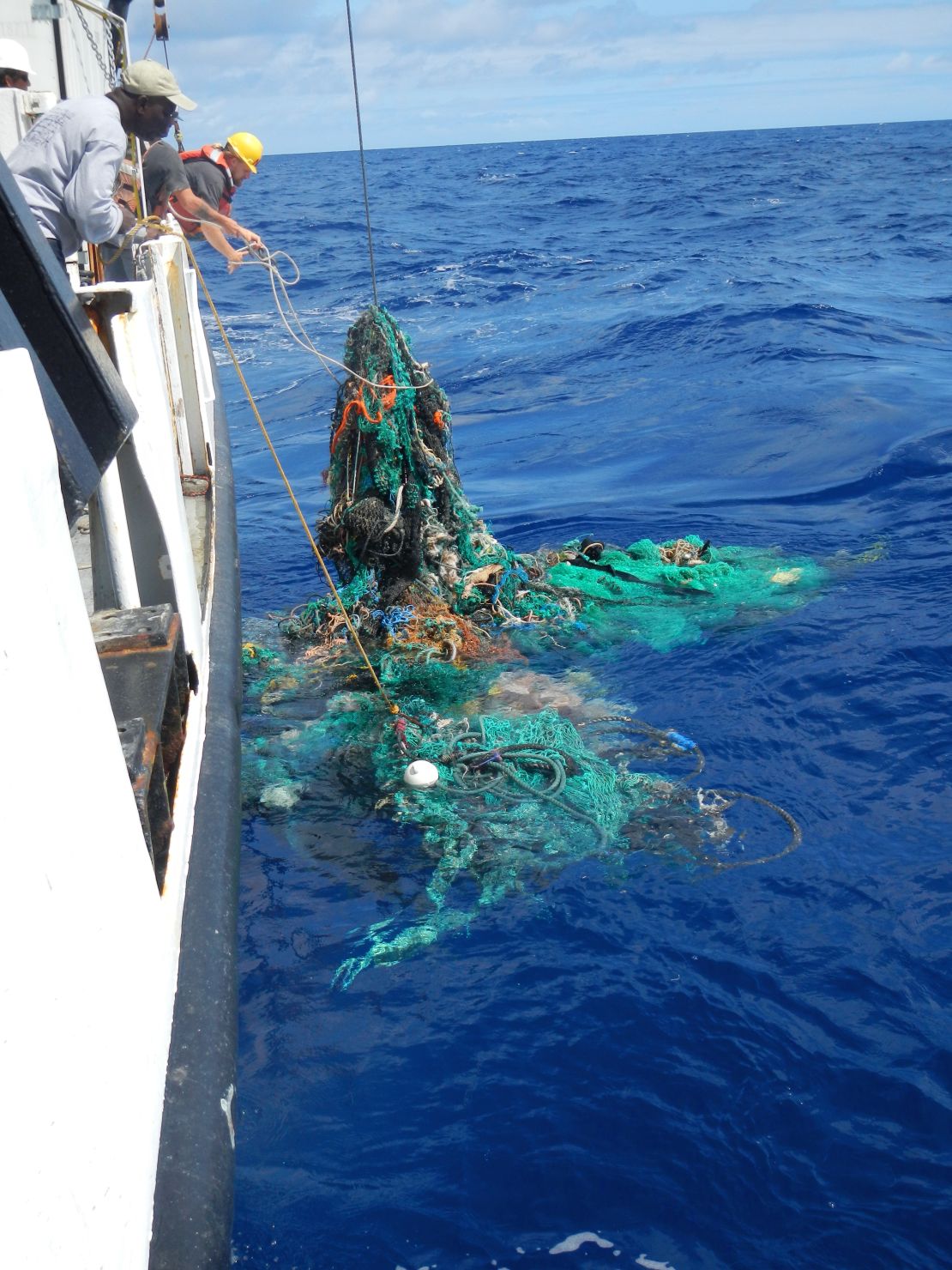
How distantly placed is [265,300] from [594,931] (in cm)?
2305

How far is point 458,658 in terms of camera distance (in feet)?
21.0

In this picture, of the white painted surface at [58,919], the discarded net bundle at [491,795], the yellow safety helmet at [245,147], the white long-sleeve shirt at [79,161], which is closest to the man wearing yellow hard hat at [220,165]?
the yellow safety helmet at [245,147]

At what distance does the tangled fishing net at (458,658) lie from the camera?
4.77m

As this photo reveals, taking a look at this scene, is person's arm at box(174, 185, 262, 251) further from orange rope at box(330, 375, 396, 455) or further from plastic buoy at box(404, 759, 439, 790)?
plastic buoy at box(404, 759, 439, 790)

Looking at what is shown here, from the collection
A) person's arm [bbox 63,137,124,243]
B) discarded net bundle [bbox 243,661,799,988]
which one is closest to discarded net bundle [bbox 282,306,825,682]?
discarded net bundle [bbox 243,661,799,988]

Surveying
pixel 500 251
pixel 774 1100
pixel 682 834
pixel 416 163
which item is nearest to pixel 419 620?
pixel 682 834

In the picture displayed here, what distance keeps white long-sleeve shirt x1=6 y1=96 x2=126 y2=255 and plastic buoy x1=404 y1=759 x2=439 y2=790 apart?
2695mm

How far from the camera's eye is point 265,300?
24.8m

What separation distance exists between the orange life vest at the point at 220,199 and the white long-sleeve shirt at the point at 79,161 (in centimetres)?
277

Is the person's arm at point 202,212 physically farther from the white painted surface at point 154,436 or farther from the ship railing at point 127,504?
the white painted surface at point 154,436

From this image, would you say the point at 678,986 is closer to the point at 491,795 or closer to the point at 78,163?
the point at 491,795

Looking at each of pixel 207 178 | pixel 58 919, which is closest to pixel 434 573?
pixel 207 178

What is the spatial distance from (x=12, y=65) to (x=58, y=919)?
23.7 feet

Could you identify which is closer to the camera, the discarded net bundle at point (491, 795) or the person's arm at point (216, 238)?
the discarded net bundle at point (491, 795)
